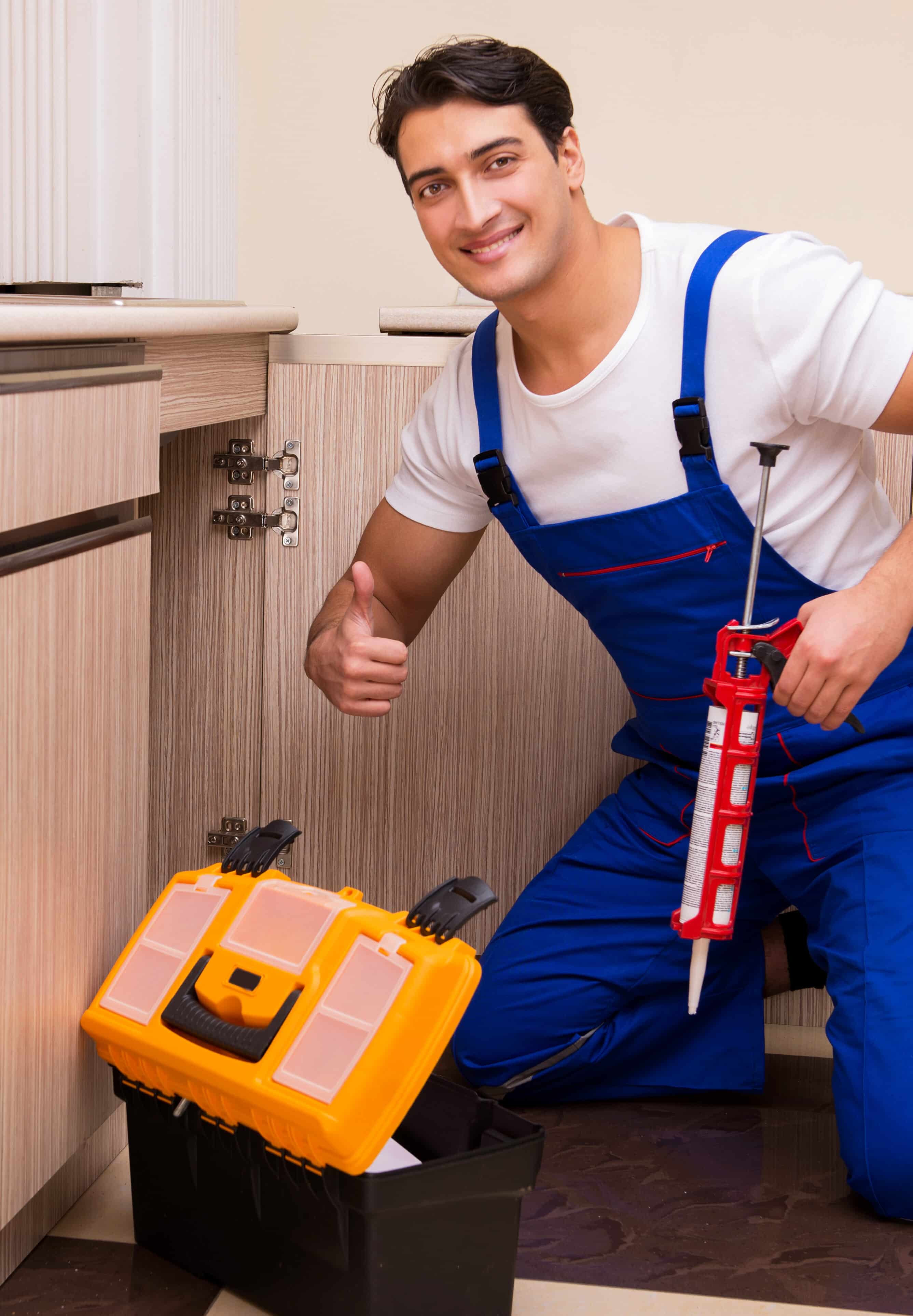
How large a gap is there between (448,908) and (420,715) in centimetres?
69

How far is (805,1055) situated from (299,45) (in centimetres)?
189

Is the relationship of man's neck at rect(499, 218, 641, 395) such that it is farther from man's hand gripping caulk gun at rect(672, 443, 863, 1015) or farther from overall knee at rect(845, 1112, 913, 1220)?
overall knee at rect(845, 1112, 913, 1220)

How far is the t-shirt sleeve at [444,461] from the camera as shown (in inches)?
53.2

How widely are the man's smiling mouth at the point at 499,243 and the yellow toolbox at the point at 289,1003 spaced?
0.56 metres

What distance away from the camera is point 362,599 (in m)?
1.26

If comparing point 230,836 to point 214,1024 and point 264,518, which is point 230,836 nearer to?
point 264,518

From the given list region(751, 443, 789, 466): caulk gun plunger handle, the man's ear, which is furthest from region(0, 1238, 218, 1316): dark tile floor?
the man's ear

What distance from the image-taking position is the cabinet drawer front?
883 mm

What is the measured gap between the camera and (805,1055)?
5.12 ft

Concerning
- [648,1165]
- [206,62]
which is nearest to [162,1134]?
[648,1165]

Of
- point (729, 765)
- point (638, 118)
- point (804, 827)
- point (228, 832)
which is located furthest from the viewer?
point (638, 118)

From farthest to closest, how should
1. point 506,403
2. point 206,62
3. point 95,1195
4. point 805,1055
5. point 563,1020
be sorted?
point 206,62, point 805,1055, point 563,1020, point 506,403, point 95,1195

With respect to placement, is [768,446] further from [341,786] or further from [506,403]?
[341,786]

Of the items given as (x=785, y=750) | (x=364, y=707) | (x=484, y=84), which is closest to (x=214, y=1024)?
(x=364, y=707)
